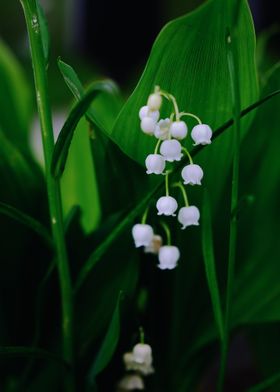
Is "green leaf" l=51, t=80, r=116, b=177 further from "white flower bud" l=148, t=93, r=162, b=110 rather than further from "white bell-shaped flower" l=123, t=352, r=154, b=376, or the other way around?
"white bell-shaped flower" l=123, t=352, r=154, b=376

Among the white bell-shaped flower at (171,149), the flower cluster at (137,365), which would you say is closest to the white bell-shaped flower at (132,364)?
the flower cluster at (137,365)

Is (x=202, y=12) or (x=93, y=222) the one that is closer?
(x=202, y=12)

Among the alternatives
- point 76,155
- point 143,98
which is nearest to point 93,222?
point 76,155

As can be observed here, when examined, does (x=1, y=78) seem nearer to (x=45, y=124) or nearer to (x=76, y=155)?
(x=76, y=155)

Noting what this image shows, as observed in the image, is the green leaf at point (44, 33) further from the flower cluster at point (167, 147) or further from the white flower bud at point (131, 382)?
the white flower bud at point (131, 382)

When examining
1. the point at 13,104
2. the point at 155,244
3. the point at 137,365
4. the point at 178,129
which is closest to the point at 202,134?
the point at 178,129

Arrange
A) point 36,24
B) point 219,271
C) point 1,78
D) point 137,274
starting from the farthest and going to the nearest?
1. point 1,78
2. point 219,271
3. point 137,274
4. point 36,24
